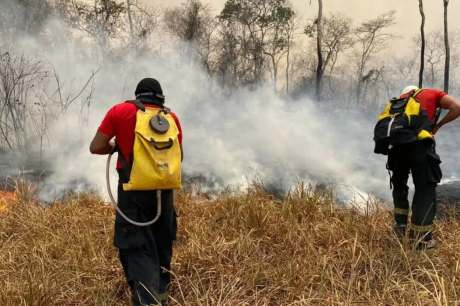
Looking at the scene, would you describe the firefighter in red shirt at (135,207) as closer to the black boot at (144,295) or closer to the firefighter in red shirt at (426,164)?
the black boot at (144,295)

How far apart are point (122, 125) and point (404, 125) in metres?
2.30

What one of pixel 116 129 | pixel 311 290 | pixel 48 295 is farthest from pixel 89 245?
pixel 311 290

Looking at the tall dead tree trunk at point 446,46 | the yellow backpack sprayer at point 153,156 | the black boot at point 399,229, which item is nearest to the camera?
the yellow backpack sprayer at point 153,156

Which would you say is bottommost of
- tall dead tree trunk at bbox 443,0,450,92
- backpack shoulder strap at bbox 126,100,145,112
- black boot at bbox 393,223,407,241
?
black boot at bbox 393,223,407,241

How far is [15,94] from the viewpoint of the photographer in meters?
9.13

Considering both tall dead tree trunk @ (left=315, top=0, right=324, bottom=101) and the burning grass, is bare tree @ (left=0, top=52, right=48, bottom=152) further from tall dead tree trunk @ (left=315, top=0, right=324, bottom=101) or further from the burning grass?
tall dead tree trunk @ (left=315, top=0, right=324, bottom=101)

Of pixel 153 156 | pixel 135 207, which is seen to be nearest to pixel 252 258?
pixel 135 207

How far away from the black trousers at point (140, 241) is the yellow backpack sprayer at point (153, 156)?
0.06 meters

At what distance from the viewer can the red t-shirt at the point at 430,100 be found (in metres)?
3.37

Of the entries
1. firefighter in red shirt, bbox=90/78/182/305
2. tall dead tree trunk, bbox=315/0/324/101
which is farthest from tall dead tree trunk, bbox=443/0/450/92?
firefighter in red shirt, bbox=90/78/182/305

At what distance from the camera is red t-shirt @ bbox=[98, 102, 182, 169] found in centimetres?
249

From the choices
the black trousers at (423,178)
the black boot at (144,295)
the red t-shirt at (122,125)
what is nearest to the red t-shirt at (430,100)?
the black trousers at (423,178)

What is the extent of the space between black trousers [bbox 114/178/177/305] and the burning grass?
0.24 metres

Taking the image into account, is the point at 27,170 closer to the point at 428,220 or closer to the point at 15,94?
the point at 15,94
